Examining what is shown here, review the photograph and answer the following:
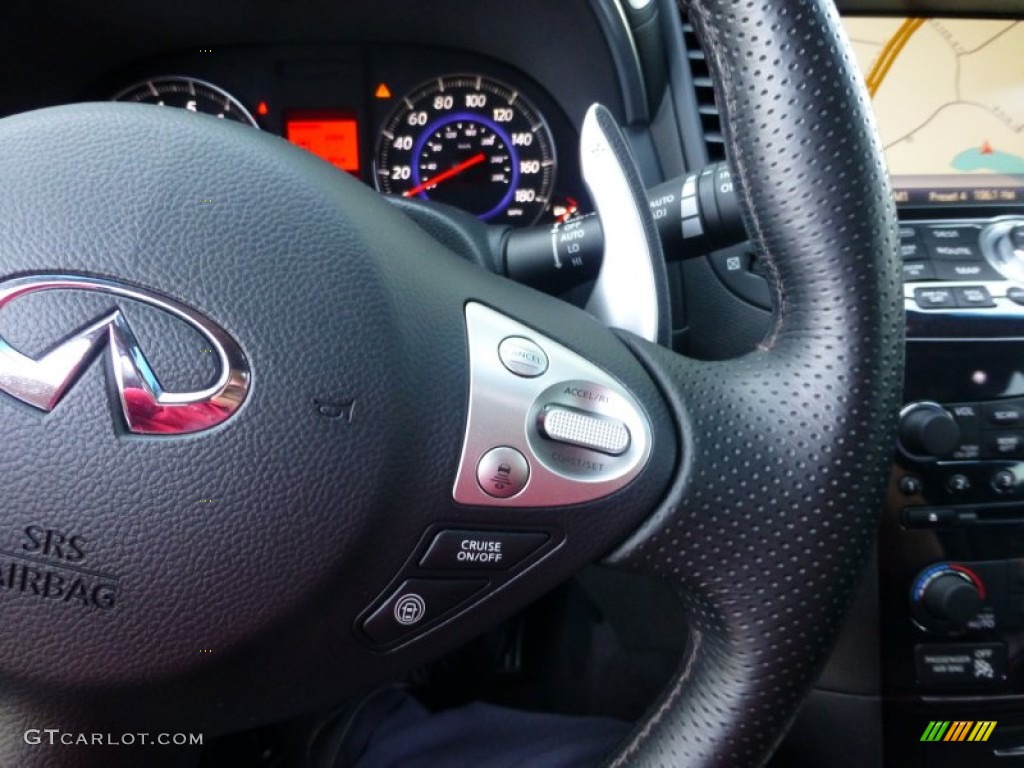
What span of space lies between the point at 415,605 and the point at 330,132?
113cm

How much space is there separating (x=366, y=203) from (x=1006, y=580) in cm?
78

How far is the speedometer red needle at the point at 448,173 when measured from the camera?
5.01 ft

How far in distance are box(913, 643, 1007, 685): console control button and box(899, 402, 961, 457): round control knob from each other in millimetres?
200

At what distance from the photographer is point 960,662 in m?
1.00

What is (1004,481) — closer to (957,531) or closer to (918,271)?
(957,531)

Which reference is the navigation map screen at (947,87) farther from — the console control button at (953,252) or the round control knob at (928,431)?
the round control knob at (928,431)

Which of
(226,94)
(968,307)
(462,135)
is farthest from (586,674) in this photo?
(226,94)

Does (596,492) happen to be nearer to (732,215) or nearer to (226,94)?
(732,215)

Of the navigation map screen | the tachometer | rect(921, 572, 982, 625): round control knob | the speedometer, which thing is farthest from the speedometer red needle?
rect(921, 572, 982, 625): round control knob

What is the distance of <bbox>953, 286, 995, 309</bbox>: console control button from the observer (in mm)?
1014

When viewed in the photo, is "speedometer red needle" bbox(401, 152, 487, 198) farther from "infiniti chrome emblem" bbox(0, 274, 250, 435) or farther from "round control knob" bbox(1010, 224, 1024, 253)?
"infiniti chrome emblem" bbox(0, 274, 250, 435)

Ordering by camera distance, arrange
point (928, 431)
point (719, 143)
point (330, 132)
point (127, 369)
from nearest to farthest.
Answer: point (127, 369)
point (928, 431)
point (719, 143)
point (330, 132)

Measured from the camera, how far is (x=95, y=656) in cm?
50

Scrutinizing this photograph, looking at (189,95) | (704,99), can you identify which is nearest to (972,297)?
(704,99)
